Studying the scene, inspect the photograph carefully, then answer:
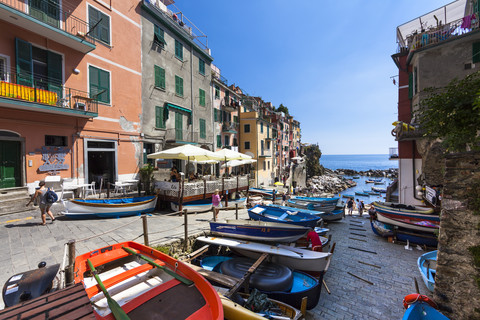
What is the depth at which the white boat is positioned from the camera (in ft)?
21.8

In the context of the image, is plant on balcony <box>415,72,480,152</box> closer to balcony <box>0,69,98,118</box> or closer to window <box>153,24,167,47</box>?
balcony <box>0,69,98,118</box>

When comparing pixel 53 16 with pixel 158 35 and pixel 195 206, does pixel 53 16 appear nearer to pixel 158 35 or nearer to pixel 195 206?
pixel 158 35

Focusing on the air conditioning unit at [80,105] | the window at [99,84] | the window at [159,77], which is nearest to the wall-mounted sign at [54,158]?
the air conditioning unit at [80,105]

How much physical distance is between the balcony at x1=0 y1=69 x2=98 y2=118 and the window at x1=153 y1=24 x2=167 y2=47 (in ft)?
26.7

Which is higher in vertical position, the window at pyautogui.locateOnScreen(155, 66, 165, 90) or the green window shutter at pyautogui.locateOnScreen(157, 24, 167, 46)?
the green window shutter at pyautogui.locateOnScreen(157, 24, 167, 46)

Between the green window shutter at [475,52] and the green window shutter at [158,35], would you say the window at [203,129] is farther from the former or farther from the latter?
the green window shutter at [475,52]

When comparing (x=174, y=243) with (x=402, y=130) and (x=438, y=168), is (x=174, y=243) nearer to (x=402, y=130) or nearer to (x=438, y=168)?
(x=402, y=130)

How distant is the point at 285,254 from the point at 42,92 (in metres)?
Answer: 13.3

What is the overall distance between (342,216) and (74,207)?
18.9m

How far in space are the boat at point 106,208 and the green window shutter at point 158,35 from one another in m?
13.9

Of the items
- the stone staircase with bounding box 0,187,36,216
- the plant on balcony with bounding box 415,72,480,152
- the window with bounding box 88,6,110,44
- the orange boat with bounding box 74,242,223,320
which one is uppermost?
the window with bounding box 88,6,110,44

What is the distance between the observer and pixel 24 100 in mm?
8828

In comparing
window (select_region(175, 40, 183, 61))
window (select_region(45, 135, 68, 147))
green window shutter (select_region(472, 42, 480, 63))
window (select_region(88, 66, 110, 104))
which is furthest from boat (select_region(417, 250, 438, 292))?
window (select_region(175, 40, 183, 61))

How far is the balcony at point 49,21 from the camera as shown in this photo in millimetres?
8883
